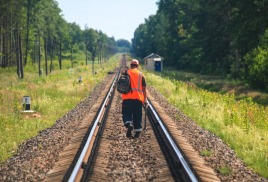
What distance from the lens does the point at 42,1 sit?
55062mm

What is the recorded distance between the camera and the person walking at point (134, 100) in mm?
9031

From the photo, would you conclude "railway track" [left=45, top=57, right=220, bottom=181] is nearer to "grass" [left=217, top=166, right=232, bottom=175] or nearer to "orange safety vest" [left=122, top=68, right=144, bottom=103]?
"grass" [left=217, top=166, right=232, bottom=175]

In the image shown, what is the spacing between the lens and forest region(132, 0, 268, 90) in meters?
26.4

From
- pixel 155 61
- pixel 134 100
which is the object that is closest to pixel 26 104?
pixel 134 100

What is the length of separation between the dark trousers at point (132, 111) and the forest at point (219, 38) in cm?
1630

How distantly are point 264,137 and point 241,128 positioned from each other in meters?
1.16

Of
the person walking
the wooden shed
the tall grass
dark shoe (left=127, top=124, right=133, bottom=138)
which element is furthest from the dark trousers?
the wooden shed

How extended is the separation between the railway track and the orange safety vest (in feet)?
3.75

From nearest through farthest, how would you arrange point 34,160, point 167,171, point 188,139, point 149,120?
point 167,171 → point 34,160 → point 188,139 → point 149,120

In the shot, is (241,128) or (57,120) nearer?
(241,128)

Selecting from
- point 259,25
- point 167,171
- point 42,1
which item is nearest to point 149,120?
point 167,171

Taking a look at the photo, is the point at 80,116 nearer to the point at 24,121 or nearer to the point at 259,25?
the point at 24,121

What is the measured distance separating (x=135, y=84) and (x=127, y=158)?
2340mm

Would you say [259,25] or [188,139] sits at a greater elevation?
[259,25]
